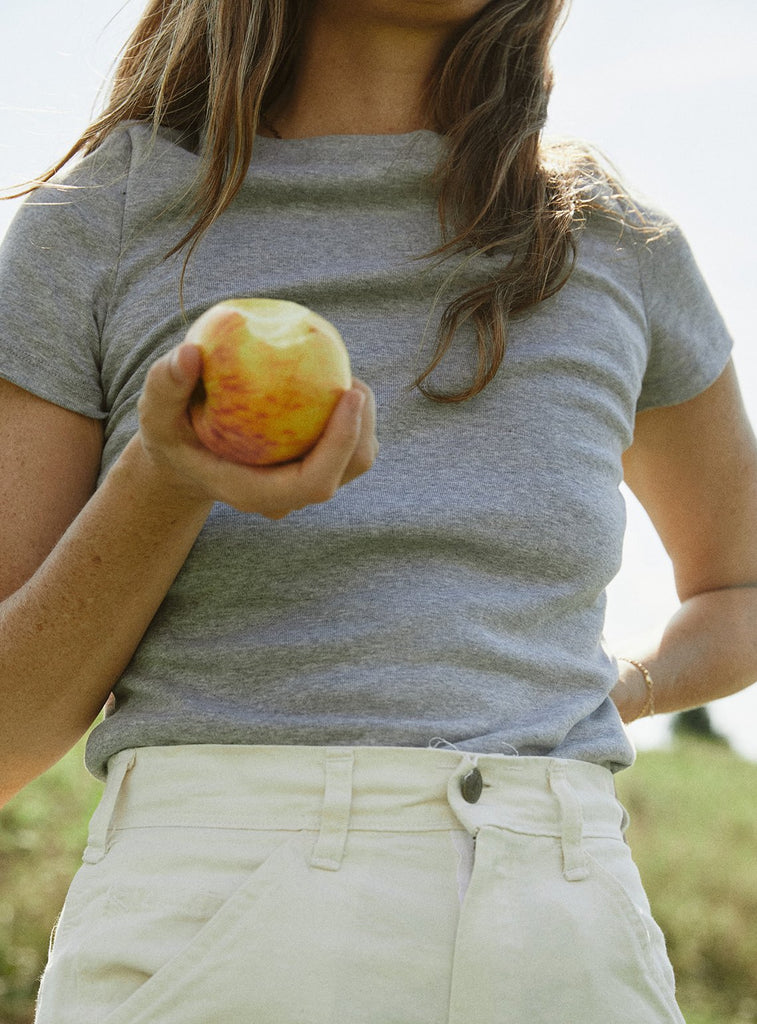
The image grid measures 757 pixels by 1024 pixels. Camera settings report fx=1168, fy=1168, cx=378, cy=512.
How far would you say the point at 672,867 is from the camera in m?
6.20

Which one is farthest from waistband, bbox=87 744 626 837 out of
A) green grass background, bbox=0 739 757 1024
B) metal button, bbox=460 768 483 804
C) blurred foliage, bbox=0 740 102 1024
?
green grass background, bbox=0 739 757 1024

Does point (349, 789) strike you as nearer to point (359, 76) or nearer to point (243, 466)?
point (243, 466)

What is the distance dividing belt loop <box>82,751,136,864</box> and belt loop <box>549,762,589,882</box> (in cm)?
42

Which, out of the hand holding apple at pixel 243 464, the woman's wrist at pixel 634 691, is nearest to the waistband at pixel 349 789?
the hand holding apple at pixel 243 464

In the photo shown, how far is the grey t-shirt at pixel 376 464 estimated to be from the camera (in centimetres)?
116

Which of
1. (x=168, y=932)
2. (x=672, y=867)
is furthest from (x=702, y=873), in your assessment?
(x=168, y=932)

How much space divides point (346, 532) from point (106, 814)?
1.20 ft

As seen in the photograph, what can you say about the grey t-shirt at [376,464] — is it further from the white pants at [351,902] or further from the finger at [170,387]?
the finger at [170,387]

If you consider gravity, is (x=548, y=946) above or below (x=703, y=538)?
above

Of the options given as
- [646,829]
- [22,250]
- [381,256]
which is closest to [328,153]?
[381,256]

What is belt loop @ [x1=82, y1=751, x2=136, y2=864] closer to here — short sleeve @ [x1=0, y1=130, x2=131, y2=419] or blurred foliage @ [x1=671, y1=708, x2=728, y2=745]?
short sleeve @ [x1=0, y1=130, x2=131, y2=419]

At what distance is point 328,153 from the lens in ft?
4.82

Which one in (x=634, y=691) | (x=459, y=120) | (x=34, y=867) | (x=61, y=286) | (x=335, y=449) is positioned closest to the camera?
(x=335, y=449)

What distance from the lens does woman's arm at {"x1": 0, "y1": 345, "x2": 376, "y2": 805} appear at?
0.96m
